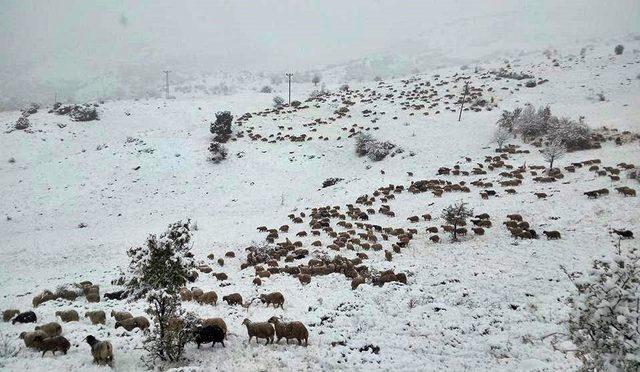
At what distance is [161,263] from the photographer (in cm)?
1016

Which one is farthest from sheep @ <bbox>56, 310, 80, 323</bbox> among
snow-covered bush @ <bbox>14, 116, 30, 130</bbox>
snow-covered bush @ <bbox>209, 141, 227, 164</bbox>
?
snow-covered bush @ <bbox>14, 116, 30, 130</bbox>

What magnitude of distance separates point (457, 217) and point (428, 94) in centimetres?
4785

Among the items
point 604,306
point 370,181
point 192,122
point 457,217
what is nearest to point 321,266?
point 457,217

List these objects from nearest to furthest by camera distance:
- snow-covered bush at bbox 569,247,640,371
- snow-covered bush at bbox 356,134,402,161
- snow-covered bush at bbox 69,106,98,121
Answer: snow-covered bush at bbox 569,247,640,371 < snow-covered bush at bbox 356,134,402,161 < snow-covered bush at bbox 69,106,98,121

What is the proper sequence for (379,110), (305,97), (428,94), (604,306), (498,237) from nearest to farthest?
(604,306)
(498,237)
(379,110)
(428,94)
(305,97)

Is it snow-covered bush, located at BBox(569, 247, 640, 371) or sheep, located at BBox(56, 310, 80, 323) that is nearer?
snow-covered bush, located at BBox(569, 247, 640, 371)

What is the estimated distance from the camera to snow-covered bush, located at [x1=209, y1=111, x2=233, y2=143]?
53.7m

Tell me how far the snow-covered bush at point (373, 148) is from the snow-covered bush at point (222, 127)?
19.7m

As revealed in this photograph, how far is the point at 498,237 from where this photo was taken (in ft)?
72.5

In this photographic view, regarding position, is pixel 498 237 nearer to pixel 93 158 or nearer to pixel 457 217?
pixel 457 217

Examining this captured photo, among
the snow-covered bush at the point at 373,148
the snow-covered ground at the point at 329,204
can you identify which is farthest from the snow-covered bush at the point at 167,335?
the snow-covered bush at the point at 373,148

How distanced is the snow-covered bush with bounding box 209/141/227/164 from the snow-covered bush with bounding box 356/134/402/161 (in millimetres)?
17595

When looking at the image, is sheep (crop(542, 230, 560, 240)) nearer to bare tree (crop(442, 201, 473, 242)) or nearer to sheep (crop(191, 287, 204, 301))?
bare tree (crop(442, 201, 473, 242))

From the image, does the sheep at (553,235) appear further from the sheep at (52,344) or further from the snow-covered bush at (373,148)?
the snow-covered bush at (373,148)
